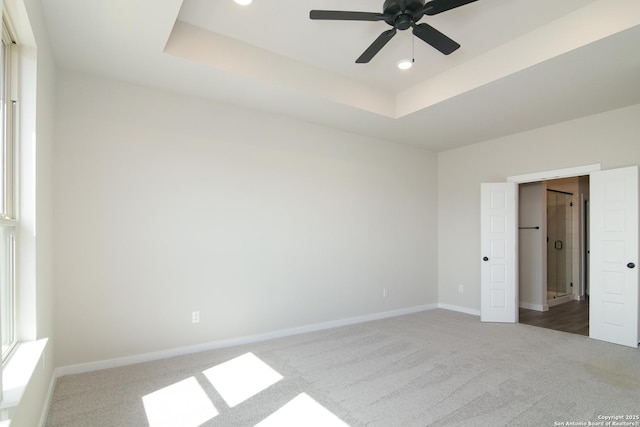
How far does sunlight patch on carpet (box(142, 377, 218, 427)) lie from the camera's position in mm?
2284

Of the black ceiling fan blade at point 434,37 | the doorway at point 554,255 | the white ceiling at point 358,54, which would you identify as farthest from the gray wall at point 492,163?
the black ceiling fan blade at point 434,37

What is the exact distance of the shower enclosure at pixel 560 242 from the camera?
6.57m

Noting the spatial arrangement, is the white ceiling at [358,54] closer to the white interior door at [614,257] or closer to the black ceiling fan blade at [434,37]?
the black ceiling fan blade at [434,37]

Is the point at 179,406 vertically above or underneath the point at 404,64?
underneath

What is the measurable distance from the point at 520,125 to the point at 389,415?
407 cm

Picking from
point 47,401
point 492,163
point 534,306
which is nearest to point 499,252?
point 492,163

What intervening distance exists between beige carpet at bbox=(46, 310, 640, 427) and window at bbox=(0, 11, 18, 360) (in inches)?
34.9

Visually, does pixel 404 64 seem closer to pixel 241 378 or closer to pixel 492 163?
pixel 492 163

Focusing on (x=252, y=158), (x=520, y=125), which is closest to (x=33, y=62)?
(x=252, y=158)

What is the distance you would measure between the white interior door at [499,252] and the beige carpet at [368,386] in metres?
0.94

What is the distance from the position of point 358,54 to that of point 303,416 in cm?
317

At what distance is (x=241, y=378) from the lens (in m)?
2.92

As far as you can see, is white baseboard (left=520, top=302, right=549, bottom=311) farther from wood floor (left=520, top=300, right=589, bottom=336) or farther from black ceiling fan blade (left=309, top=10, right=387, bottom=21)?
black ceiling fan blade (left=309, top=10, right=387, bottom=21)

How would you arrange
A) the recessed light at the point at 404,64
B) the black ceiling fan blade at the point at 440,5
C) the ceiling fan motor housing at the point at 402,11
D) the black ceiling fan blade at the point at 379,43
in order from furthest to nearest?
the recessed light at the point at 404,64, the black ceiling fan blade at the point at 379,43, the ceiling fan motor housing at the point at 402,11, the black ceiling fan blade at the point at 440,5
